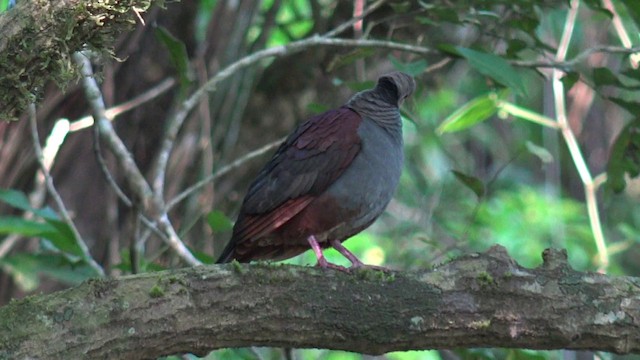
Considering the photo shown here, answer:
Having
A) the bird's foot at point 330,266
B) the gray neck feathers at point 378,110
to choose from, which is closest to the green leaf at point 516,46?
the gray neck feathers at point 378,110

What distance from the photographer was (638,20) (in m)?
3.92

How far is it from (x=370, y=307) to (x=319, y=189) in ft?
2.92

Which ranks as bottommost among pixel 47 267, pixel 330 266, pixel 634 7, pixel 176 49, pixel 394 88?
pixel 47 267

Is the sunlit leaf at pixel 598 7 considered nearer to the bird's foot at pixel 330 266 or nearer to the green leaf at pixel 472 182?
the green leaf at pixel 472 182

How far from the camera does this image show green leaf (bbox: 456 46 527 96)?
3.64 meters

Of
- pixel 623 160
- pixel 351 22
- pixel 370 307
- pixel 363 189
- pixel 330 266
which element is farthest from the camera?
pixel 351 22

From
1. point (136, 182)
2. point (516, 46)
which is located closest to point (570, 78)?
point (516, 46)

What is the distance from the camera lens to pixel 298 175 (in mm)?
3613

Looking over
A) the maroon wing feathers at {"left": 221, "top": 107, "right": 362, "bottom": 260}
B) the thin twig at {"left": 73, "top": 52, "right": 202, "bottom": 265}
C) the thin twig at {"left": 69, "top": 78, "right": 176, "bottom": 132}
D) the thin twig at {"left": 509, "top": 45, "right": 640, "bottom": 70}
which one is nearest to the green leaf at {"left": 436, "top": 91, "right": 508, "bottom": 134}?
the thin twig at {"left": 509, "top": 45, "right": 640, "bottom": 70}

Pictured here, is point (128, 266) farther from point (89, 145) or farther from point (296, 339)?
point (89, 145)

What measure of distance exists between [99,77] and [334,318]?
0.93 metres

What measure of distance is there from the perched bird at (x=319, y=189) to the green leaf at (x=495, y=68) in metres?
0.44

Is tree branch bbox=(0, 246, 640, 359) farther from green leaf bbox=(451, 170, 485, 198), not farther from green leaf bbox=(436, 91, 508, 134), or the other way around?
green leaf bbox=(436, 91, 508, 134)

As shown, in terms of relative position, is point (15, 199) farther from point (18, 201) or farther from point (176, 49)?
point (176, 49)
